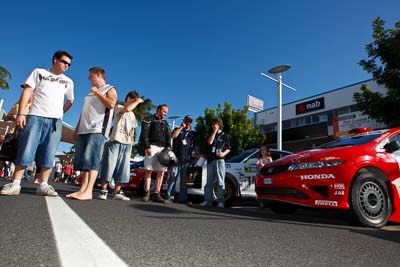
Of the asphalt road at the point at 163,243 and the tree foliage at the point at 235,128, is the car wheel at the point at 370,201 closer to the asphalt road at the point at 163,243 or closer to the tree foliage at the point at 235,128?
the asphalt road at the point at 163,243

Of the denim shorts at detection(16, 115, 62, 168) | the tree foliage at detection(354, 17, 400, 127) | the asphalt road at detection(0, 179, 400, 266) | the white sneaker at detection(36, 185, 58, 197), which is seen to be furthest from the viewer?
the tree foliage at detection(354, 17, 400, 127)

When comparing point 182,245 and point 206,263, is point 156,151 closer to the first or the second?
point 182,245

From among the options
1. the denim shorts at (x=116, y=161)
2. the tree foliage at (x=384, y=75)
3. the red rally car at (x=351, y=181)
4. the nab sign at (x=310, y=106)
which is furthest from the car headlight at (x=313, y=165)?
the nab sign at (x=310, y=106)

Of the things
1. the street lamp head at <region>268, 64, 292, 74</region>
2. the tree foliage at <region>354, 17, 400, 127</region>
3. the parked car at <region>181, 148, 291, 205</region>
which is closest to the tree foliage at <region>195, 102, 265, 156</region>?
the street lamp head at <region>268, 64, 292, 74</region>

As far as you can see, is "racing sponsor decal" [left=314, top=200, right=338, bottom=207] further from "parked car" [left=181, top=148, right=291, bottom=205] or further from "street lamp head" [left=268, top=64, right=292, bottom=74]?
"street lamp head" [left=268, top=64, right=292, bottom=74]

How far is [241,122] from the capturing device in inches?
961

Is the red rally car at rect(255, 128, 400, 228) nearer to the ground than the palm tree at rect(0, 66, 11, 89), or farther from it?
nearer to the ground

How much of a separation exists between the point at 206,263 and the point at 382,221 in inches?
124

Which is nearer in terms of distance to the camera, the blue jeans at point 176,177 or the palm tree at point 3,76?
the blue jeans at point 176,177

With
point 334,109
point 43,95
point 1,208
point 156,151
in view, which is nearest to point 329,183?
point 156,151

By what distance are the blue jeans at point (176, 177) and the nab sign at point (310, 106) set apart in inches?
918

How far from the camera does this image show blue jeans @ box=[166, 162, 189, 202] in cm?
A: 563

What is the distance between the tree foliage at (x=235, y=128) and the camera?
2373 centimetres

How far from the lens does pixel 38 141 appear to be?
389 cm
